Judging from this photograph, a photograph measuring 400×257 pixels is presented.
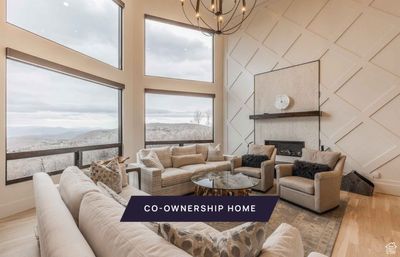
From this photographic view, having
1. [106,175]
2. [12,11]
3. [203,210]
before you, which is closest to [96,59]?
[12,11]

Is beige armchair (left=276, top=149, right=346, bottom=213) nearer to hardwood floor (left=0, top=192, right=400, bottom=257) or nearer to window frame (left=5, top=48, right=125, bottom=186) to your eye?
hardwood floor (left=0, top=192, right=400, bottom=257)

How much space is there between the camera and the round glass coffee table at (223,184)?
2.99 m

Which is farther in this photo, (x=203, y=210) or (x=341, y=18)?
(x=341, y=18)

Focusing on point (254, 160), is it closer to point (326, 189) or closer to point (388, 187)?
point (326, 189)

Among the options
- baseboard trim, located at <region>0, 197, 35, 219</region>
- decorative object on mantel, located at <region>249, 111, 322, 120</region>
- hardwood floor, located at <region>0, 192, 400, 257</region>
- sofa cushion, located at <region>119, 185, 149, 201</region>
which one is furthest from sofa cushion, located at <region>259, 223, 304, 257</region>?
decorative object on mantel, located at <region>249, 111, 322, 120</region>

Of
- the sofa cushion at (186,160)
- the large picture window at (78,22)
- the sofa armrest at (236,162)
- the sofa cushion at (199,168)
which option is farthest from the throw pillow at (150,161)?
the large picture window at (78,22)

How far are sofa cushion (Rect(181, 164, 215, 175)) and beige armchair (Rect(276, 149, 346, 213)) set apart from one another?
1.24 metres

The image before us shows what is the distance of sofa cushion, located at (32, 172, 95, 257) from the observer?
798mm

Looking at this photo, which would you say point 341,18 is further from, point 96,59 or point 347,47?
point 96,59

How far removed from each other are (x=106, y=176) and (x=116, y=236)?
5.69ft

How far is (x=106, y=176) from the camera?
246 cm

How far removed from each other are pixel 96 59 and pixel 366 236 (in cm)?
517

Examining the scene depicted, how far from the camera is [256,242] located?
931mm

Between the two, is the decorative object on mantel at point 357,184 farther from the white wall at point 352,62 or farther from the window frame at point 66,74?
the window frame at point 66,74
